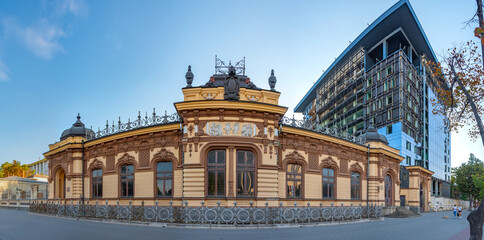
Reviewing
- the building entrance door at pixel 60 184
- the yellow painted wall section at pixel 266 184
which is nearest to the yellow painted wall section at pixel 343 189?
the yellow painted wall section at pixel 266 184

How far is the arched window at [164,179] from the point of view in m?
23.1

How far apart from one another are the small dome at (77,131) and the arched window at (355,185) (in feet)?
76.2

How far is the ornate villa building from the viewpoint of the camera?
20703mm

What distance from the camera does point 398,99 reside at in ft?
190

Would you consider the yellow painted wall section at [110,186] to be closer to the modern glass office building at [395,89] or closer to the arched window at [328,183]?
the arched window at [328,183]

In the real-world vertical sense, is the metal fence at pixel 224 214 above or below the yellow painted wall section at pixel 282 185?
below

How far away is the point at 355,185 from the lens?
30.1 metres

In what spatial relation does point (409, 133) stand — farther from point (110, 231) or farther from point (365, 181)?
point (110, 231)

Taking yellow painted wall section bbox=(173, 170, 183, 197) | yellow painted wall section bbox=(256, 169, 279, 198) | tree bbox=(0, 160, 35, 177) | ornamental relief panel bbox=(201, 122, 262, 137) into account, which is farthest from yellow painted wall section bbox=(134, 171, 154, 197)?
tree bbox=(0, 160, 35, 177)

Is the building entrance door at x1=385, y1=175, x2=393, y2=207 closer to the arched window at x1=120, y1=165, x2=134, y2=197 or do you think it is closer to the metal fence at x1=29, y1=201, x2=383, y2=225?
the metal fence at x1=29, y1=201, x2=383, y2=225

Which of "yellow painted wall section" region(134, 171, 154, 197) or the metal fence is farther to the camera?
"yellow painted wall section" region(134, 171, 154, 197)

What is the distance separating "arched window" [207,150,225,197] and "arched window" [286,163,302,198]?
5494mm

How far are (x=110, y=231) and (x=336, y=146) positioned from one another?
17.9 meters

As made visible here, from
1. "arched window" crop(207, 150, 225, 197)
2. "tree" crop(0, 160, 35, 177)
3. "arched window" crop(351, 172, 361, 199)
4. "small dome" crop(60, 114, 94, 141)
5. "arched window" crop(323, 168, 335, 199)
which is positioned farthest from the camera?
"tree" crop(0, 160, 35, 177)
